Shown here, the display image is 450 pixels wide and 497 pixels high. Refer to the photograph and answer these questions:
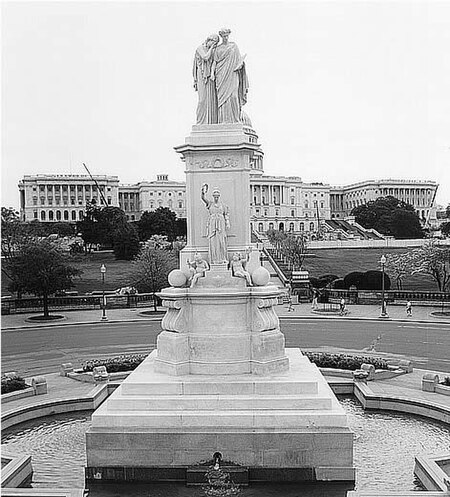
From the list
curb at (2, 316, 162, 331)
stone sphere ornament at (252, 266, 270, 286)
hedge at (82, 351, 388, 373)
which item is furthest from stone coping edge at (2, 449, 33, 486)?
curb at (2, 316, 162, 331)

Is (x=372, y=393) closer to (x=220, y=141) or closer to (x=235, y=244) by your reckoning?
(x=235, y=244)

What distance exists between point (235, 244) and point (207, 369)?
10.7 feet

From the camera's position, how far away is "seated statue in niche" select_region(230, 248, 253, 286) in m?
15.3

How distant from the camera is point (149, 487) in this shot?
12164 millimetres

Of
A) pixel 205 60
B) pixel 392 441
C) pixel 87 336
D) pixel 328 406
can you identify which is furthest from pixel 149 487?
pixel 87 336

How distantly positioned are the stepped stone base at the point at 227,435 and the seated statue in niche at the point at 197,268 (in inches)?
113

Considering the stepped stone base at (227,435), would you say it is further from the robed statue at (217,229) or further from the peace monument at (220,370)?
the robed statue at (217,229)

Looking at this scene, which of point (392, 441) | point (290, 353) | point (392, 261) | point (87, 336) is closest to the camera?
point (392, 441)

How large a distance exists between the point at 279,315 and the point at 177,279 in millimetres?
29810

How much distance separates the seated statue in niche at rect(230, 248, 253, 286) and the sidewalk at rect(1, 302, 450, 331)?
87.7ft

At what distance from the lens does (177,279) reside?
15375 millimetres

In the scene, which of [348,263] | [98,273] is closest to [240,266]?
[98,273]

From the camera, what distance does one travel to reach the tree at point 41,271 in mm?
44375

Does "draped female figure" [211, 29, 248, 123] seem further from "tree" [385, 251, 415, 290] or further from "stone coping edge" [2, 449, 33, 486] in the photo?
"tree" [385, 251, 415, 290]
